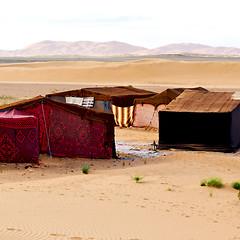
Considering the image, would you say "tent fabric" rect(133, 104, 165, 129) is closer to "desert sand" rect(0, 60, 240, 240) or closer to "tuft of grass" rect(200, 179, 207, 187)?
"desert sand" rect(0, 60, 240, 240)

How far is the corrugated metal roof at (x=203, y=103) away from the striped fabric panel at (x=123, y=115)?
219 inches

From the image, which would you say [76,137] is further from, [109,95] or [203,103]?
[109,95]

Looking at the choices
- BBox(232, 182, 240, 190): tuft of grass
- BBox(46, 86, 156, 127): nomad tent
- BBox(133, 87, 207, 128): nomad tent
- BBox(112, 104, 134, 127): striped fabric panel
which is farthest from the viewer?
BBox(112, 104, 134, 127): striped fabric panel

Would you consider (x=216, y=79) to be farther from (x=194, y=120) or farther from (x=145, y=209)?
(x=145, y=209)

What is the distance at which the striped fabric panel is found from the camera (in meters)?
24.6

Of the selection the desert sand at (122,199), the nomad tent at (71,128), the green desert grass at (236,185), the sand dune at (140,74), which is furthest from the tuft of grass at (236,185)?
the sand dune at (140,74)

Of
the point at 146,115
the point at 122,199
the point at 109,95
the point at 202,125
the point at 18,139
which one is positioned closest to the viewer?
the point at 122,199

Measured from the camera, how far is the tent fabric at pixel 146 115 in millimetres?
23609

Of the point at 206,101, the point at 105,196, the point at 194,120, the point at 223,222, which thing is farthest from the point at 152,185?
the point at 206,101

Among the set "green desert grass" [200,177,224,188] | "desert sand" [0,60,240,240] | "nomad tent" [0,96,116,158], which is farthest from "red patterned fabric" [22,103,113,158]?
"green desert grass" [200,177,224,188]

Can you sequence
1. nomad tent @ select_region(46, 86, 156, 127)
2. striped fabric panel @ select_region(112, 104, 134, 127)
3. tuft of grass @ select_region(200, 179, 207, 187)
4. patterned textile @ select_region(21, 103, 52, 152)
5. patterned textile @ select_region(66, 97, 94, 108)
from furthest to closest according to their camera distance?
1. striped fabric panel @ select_region(112, 104, 134, 127)
2. nomad tent @ select_region(46, 86, 156, 127)
3. patterned textile @ select_region(66, 97, 94, 108)
4. patterned textile @ select_region(21, 103, 52, 152)
5. tuft of grass @ select_region(200, 179, 207, 187)

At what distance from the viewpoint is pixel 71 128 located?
49.6 ft

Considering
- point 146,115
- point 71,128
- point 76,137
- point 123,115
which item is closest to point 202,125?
point 76,137

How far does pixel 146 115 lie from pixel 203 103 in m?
6.07
